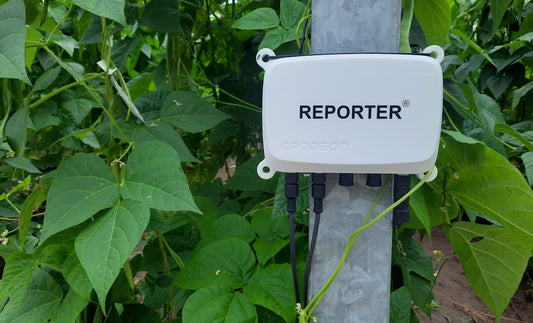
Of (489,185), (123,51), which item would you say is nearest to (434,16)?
(489,185)

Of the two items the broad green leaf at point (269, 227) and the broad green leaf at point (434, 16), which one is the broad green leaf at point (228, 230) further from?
the broad green leaf at point (434, 16)

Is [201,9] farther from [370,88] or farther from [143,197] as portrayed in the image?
[370,88]

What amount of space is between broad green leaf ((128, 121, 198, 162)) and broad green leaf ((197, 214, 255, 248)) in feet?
0.43

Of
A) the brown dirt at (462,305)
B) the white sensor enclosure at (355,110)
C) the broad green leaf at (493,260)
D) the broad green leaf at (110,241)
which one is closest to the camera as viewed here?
the white sensor enclosure at (355,110)

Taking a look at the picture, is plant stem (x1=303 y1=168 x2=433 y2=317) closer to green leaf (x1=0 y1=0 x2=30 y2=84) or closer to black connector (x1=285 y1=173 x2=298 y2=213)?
black connector (x1=285 y1=173 x2=298 y2=213)

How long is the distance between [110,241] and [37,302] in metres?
0.26

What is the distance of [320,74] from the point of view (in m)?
0.40

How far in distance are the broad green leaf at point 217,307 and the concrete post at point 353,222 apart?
0.43 ft

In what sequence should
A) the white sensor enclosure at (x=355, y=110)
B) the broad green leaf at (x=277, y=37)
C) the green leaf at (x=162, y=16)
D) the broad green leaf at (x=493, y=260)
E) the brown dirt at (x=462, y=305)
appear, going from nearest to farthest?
the white sensor enclosure at (x=355, y=110)
the broad green leaf at (x=493, y=260)
the broad green leaf at (x=277, y=37)
the green leaf at (x=162, y=16)
the brown dirt at (x=462, y=305)

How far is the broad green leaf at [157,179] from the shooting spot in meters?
0.58

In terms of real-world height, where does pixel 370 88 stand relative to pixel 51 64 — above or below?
above

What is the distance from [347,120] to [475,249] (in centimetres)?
39

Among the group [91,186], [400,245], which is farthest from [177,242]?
[400,245]

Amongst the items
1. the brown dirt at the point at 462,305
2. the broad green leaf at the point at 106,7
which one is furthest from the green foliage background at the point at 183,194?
the brown dirt at the point at 462,305
